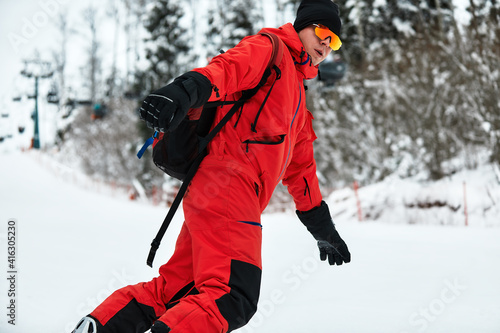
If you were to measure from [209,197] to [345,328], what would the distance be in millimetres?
1313

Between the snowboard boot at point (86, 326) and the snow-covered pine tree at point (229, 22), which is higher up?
the snow-covered pine tree at point (229, 22)

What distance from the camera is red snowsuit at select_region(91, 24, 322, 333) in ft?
4.84

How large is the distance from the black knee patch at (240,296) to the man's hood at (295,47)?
2.50ft

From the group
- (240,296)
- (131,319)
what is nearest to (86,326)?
(131,319)

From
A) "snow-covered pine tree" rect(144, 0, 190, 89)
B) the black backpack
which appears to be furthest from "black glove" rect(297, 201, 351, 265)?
"snow-covered pine tree" rect(144, 0, 190, 89)

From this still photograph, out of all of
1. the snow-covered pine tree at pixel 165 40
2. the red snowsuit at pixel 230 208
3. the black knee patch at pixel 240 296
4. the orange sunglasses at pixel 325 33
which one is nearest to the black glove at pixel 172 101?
the red snowsuit at pixel 230 208

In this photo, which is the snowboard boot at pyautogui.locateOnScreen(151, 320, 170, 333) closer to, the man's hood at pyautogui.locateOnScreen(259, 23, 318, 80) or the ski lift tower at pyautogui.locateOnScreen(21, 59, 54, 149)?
the man's hood at pyautogui.locateOnScreen(259, 23, 318, 80)

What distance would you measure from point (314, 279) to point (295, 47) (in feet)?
7.37

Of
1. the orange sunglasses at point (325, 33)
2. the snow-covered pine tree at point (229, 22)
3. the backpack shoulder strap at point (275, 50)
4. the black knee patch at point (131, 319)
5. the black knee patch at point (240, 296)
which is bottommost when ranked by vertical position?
the black knee patch at point (131, 319)

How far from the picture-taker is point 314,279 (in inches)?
142

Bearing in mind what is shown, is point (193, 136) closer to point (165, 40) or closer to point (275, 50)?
point (275, 50)

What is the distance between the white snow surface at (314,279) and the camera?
2.61m

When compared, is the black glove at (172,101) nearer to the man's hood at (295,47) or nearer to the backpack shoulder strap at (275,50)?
the backpack shoulder strap at (275,50)

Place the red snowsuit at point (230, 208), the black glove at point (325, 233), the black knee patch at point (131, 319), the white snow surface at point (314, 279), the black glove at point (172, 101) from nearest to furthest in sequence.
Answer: the black glove at point (172, 101) → the red snowsuit at point (230, 208) → the black knee patch at point (131, 319) → the black glove at point (325, 233) → the white snow surface at point (314, 279)
